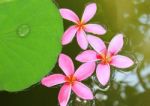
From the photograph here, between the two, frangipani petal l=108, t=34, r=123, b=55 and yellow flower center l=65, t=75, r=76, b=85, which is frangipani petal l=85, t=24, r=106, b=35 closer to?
frangipani petal l=108, t=34, r=123, b=55

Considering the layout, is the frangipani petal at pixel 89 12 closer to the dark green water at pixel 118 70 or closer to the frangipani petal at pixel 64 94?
the dark green water at pixel 118 70

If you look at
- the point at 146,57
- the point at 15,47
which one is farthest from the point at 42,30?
the point at 146,57

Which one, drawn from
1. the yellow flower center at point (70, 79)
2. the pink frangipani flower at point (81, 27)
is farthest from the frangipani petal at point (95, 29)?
the yellow flower center at point (70, 79)

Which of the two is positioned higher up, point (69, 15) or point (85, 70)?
point (69, 15)

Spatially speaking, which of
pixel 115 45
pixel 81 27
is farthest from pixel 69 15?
pixel 115 45

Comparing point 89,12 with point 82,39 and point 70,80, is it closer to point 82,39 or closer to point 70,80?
point 82,39

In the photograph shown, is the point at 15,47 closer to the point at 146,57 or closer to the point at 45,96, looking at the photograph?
the point at 45,96

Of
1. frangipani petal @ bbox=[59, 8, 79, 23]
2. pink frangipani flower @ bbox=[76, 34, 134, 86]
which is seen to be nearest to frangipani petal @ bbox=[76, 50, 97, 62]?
pink frangipani flower @ bbox=[76, 34, 134, 86]
